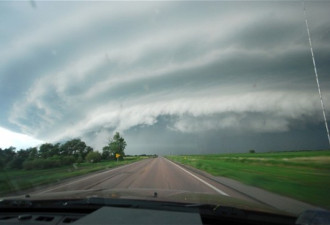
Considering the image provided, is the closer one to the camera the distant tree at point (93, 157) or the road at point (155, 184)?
the road at point (155, 184)

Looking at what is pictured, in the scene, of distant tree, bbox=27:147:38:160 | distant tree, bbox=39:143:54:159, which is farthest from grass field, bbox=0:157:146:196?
distant tree, bbox=39:143:54:159

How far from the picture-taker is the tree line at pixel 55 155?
162ft

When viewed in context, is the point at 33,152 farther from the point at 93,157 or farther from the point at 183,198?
the point at 183,198

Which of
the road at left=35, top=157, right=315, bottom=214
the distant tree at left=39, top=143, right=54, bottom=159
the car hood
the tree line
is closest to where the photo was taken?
the car hood

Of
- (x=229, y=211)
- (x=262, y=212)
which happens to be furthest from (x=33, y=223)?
(x=262, y=212)

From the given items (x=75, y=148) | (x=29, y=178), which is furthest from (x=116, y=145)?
(x=29, y=178)

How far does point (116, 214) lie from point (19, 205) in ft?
6.27

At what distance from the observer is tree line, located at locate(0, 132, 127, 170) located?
162 feet

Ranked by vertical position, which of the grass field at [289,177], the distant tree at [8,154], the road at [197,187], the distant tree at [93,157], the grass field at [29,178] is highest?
the distant tree at [8,154]

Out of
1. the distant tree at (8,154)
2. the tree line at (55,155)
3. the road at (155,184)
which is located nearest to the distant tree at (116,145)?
the tree line at (55,155)

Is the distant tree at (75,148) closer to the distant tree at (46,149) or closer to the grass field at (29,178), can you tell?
the distant tree at (46,149)

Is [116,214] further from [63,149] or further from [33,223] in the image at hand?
[63,149]

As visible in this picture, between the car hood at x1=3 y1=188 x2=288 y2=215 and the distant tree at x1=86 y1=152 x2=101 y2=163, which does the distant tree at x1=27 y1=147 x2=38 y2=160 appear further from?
the car hood at x1=3 y1=188 x2=288 y2=215

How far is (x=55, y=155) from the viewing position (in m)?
67.2
